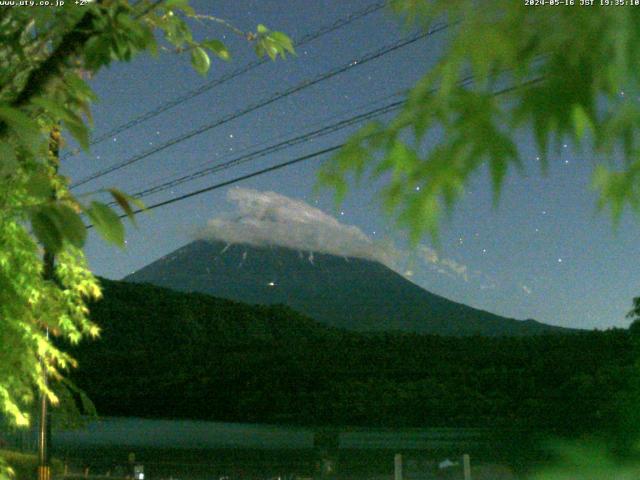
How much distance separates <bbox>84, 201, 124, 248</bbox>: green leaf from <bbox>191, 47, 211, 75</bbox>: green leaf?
1.17m

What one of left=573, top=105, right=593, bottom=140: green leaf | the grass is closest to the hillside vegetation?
the grass

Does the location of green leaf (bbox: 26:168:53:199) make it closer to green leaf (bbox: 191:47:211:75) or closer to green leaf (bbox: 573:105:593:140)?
green leaf (bbox: 573:105:593:140)

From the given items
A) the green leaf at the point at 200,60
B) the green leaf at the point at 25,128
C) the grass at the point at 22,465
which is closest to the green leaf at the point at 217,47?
the green leaf at the point at 200,60

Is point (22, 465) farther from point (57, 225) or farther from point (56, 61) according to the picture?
point (57, 225)

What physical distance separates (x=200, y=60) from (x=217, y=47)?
5.8 inches

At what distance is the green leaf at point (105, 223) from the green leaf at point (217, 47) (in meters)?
1.05

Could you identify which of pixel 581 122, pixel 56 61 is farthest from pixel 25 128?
pixel 581 122

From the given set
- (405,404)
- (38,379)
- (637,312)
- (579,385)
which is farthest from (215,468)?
(579,385)

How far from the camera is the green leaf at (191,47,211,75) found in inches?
100.0

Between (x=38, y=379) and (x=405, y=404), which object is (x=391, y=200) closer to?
(x=38, y=379)

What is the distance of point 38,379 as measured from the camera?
7.34 metres

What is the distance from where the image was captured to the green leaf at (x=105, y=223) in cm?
146

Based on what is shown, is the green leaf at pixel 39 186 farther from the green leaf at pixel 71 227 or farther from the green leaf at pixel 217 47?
the green leaf at pixel 217 47

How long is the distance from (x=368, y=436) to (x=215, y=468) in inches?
1212
